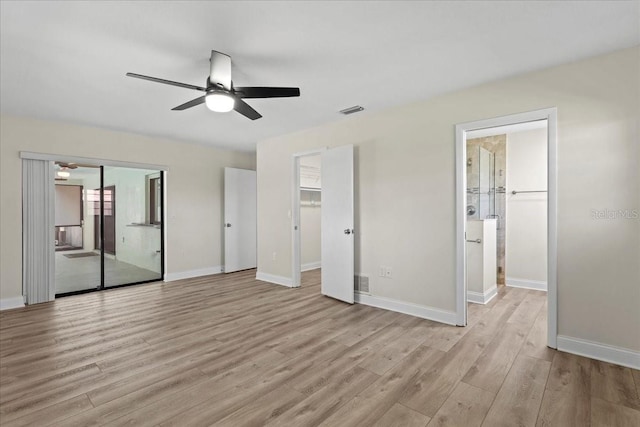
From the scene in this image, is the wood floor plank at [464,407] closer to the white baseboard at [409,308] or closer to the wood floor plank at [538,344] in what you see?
the wood floor plank at [538,344]

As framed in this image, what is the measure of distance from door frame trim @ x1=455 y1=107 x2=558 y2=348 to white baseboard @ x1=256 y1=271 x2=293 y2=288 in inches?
105

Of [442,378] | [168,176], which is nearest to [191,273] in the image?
[168,176]

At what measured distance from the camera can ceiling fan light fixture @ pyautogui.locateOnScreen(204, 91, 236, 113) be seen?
2.48 meters

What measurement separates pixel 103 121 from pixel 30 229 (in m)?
1.76

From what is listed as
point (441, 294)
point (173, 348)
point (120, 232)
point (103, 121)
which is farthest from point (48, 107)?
point (441, 294)

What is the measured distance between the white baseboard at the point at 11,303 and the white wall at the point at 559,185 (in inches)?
170

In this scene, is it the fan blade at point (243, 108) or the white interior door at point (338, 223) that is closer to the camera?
the fan blade at point (243, 108)

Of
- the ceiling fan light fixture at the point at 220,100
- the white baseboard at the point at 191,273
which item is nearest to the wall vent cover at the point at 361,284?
the ceiling fan light fixture at the point at 220,100

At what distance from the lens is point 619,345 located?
7.97 ft

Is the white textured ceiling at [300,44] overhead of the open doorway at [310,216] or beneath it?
overhead

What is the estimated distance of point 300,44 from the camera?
237 cm

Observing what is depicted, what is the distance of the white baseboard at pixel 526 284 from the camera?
4648mm

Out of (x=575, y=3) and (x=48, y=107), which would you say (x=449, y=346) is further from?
(x=48, y=107)

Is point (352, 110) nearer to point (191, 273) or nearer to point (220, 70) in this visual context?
point (220, 70)
